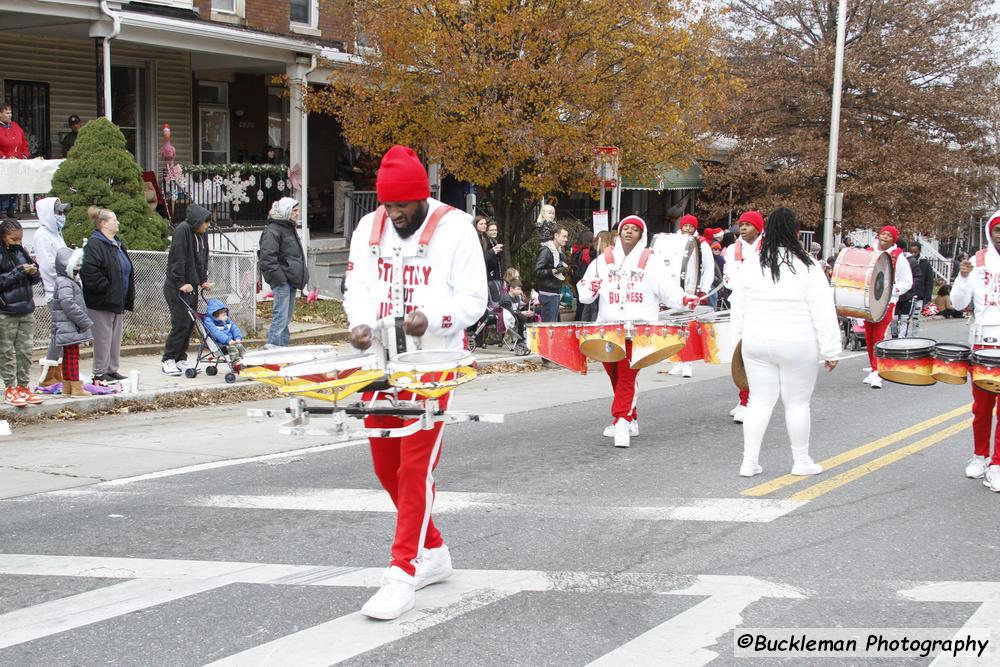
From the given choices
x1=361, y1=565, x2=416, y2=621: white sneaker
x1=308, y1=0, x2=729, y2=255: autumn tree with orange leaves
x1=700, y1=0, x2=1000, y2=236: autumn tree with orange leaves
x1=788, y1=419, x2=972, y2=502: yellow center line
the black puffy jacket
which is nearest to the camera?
x1=361, y1=565, x2=416, y2=621: white sneaker

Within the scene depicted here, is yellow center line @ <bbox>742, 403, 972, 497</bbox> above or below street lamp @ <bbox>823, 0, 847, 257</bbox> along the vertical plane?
below

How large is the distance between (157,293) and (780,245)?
9.24 m

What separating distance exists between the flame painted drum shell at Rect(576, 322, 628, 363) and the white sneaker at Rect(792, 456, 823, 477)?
64.5 inches

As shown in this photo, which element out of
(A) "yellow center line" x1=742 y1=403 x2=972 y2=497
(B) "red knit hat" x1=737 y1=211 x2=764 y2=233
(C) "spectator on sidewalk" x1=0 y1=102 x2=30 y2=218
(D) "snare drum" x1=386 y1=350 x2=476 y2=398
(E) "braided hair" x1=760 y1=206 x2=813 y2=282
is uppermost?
(C) "spectator on sidewalk" x1=0 y1=102 x2=30 y2=218

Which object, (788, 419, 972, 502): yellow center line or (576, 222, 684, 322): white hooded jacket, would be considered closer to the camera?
(788, 419, 972, 502): yellow center line

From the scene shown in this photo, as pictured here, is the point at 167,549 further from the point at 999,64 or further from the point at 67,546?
the point at 999,64

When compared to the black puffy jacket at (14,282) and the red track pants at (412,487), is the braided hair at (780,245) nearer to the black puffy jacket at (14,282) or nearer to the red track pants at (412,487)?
the red track pants at (412,487)

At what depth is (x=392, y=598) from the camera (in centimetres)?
494

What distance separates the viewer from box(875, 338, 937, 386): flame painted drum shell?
7.65 metres

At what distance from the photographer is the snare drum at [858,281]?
11445 mm

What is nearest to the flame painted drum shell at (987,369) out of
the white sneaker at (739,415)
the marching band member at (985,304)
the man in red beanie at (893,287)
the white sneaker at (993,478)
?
the marching band member at (985,304)

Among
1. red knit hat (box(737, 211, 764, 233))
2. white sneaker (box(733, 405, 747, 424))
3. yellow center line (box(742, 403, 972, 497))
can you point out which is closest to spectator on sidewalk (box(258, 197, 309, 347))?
white sneaker (box(733, 405, 747, 424))

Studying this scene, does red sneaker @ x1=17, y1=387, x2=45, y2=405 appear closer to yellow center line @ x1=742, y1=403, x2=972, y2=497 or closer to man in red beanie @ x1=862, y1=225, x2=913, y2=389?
yellow center line @ x1=742, y1=403, x2=972, y2=497

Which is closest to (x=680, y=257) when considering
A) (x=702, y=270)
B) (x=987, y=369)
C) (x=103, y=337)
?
(x=702, y=270)
